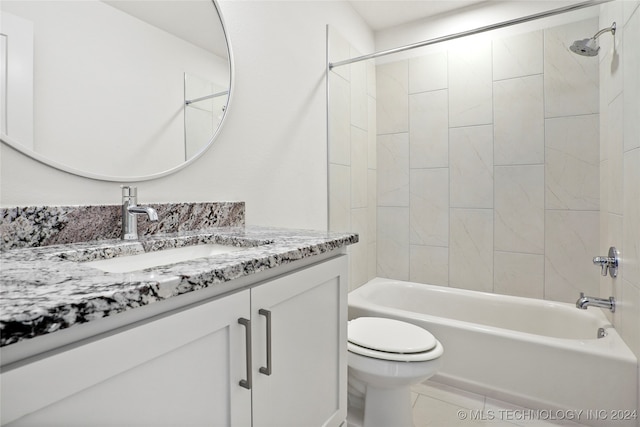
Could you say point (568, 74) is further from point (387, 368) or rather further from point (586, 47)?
point (387, 368)

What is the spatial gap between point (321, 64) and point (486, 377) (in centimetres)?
195

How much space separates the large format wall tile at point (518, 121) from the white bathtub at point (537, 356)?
0.94 meters

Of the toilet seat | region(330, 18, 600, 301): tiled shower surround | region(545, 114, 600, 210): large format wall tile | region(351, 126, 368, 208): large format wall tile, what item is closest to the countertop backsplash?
the toilet seat

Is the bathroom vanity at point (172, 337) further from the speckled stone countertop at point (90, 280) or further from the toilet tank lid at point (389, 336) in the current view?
the toilet tank lid at point (389, 336)

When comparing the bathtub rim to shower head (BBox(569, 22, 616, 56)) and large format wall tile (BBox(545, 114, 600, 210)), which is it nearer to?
large format wall tile (BBox(545, 114, 600, 210))

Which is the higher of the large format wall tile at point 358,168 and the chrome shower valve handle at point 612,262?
the large format wall tile at point 358,168

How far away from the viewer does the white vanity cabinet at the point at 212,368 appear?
1.40 feet

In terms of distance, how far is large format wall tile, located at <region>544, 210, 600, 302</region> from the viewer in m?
2.12

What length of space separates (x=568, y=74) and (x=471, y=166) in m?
0.76

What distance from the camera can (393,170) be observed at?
9.00ft

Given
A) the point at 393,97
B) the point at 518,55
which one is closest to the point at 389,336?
the point at 393,97

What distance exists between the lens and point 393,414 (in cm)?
148

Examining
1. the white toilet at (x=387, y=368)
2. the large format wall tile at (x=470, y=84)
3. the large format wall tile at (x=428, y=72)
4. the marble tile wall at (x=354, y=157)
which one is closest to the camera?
the white toilet at (x=387, y=368)

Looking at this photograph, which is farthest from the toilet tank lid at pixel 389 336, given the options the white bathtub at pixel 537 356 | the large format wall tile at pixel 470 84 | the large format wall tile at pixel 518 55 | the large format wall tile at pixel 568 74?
the large format wall tile at pixel 518 55
